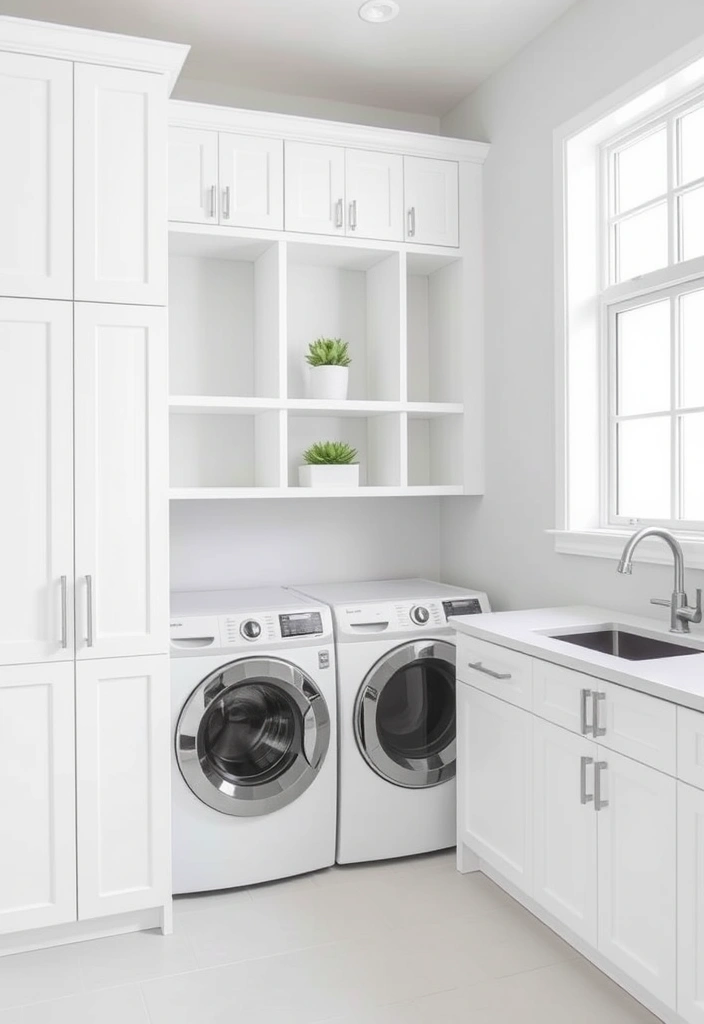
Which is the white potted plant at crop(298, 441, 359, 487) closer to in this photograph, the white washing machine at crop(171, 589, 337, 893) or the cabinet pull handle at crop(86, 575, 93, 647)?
the white washing machine at crop(171, 589, 337, 893)

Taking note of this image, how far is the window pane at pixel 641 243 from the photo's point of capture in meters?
2.75

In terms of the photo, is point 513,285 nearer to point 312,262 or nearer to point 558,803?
point 312,262

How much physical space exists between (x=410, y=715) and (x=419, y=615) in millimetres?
363

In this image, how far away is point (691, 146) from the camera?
8.55 feet

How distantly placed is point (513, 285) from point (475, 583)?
47.2 inches

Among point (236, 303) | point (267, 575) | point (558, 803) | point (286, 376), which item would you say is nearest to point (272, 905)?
point (558, 803)

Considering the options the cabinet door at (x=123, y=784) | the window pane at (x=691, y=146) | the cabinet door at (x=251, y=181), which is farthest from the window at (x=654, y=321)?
the cabinet door at (x=123, y=784)

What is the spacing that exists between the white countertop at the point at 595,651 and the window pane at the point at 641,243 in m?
1.14

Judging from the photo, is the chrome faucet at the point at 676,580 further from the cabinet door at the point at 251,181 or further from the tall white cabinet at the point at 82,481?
A: the cabinet door at the point at 251,181

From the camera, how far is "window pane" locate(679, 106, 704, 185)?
2564 millimetres

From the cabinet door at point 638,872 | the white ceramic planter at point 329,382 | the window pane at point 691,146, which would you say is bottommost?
the cabinet door at point 638,872

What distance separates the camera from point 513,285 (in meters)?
3.26

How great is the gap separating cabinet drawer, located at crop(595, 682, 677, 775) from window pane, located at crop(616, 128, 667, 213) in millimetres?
1631

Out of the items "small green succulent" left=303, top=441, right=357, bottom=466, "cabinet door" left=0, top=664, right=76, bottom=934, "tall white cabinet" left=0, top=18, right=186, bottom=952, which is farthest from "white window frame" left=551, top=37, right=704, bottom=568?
"cabinet door" left=0, top=664, right=76, bottom=934
